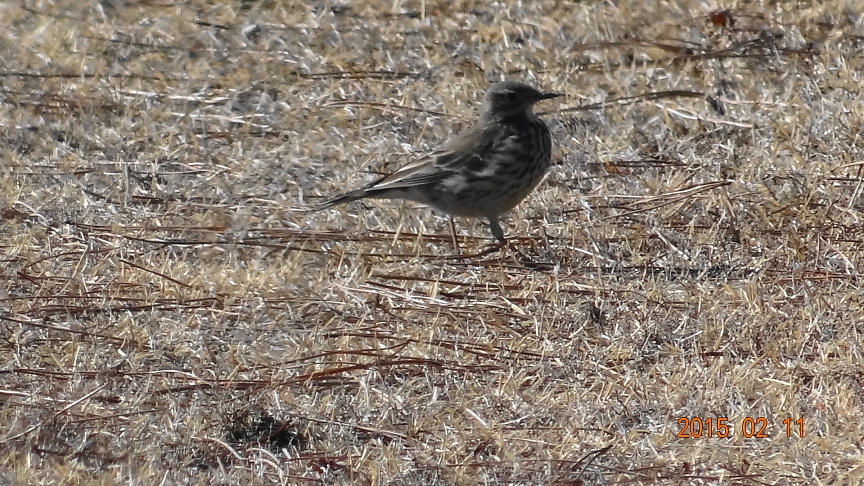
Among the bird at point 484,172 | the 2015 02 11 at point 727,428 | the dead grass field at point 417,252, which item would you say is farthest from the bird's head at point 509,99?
the 2015 02 11 at point 727,428

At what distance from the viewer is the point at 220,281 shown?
637 cm

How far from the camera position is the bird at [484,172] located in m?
7.01

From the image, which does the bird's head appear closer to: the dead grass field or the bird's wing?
the bird's wing

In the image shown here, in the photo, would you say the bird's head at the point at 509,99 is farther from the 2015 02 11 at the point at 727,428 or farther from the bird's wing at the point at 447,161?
the 2015 02 11 at the point at 727,428

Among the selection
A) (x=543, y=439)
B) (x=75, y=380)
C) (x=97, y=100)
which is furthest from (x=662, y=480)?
(x=97, y=100)

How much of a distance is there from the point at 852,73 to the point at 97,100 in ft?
14.0

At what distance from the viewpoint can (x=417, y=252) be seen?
6.71 metres

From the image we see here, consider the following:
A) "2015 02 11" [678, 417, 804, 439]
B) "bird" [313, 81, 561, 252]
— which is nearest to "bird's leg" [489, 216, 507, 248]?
"bird" [313, 81, 561, 252]

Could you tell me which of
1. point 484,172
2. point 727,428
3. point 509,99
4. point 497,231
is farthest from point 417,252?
point 727,428

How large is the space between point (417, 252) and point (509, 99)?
1148 mm

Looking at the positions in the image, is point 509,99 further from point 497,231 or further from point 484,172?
point 497,231

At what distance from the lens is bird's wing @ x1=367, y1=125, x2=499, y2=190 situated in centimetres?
707

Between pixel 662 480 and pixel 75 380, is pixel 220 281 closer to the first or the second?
pixel 75 380

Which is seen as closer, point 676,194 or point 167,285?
point 167,285
